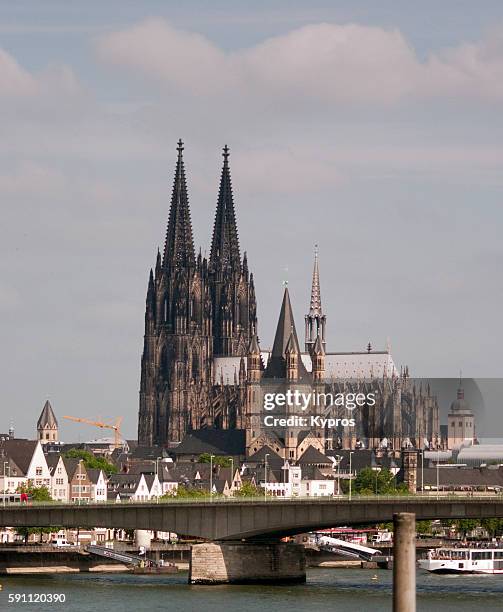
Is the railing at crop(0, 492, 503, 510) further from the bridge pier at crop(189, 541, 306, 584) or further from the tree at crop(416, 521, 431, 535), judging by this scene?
the tree at crop(416, 521, 431, 535)

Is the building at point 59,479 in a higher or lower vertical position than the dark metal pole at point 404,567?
higher

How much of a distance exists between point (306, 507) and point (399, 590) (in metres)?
69.7

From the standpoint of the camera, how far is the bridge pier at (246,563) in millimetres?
119188

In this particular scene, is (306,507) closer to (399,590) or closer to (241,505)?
(241,505)

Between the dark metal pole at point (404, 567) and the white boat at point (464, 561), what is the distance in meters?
95.8

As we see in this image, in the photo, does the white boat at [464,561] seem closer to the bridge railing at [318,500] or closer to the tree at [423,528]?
the bridge railing at [318,500]

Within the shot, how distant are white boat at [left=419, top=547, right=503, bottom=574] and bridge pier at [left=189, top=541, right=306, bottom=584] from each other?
966 inches

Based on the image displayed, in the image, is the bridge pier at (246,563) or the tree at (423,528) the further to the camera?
the tree at (423,528)

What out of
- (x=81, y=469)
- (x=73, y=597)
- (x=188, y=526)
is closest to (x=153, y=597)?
(x=73, y=597)

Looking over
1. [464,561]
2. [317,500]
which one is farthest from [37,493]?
[317,500]

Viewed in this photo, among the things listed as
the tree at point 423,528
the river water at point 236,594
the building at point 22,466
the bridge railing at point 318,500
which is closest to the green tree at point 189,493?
the building at point 22,466

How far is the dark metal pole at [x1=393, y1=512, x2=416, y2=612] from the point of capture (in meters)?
50.1

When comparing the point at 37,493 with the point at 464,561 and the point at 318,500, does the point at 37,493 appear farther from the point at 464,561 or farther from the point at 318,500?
the point at 318,500

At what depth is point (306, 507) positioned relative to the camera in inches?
4715
